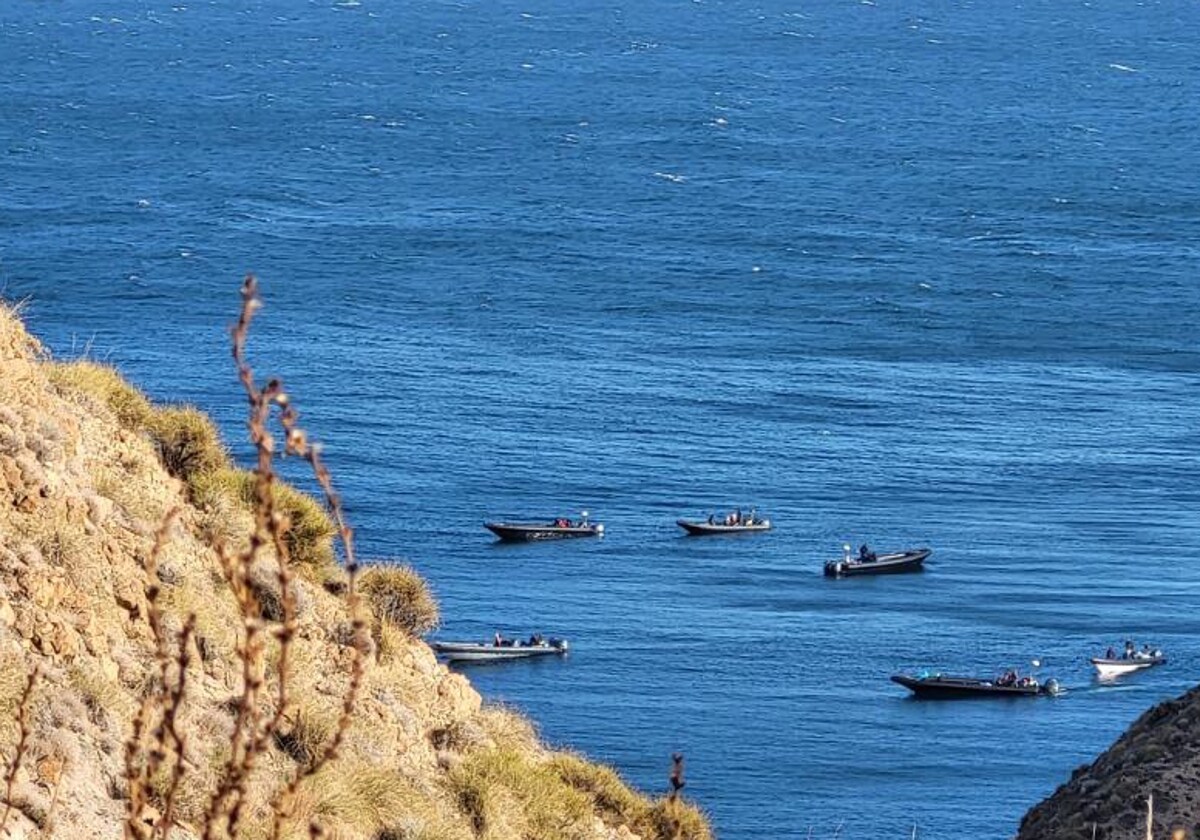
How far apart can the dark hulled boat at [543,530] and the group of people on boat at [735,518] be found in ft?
25.2

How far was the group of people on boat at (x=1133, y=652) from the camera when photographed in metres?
128

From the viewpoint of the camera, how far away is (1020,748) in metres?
124

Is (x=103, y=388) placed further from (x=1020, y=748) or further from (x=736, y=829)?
(x=1020, y=748)

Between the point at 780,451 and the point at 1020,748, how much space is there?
50819 millimetres

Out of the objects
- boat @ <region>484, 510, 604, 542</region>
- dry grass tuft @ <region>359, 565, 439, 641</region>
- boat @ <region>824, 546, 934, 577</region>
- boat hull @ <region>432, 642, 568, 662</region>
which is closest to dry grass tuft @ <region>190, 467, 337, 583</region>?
dry grass tuft @ <region>359, 565, 439, 641</region>

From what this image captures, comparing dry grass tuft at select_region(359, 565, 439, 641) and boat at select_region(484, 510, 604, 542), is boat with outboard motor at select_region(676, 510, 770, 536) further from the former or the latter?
dry grass tuft at select_region(359, 565, 439, 641)

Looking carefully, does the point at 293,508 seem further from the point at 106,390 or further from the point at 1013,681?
the point at 1013,681

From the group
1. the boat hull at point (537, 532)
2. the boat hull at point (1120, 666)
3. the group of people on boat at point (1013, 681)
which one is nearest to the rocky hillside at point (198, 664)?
the group of people on boat at point (1013, 681)

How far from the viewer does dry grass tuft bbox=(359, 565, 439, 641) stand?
26938mm

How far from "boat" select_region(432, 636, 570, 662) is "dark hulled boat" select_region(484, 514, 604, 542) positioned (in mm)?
20854

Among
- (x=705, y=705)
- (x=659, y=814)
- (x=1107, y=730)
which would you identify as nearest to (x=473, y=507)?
(x=705, y=705)

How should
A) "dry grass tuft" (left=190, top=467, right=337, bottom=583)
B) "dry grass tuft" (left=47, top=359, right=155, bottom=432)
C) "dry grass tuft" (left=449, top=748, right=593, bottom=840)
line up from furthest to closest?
"dry grass tuft" (left=190, top=467, right=337, bottom=583), "dry grass tuft" (left=47, top=359, right=155, bottom=432), "dry grass tuft" (left=449, top=748, right=593, bottom=840)

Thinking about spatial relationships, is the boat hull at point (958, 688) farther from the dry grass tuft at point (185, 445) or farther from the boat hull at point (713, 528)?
the dry grass tuft at point (185, 445)

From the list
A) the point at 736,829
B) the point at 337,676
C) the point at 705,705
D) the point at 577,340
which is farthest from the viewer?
the point at 577,340
